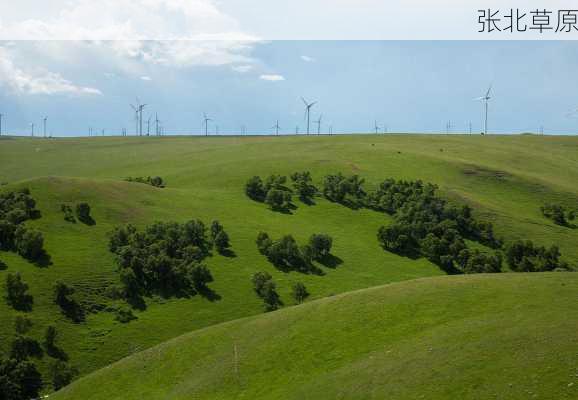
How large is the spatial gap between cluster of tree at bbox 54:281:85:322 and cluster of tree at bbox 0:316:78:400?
6831 millimetres

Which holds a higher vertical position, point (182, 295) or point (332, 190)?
point (332, 190)

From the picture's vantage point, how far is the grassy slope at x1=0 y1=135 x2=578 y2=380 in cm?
8575

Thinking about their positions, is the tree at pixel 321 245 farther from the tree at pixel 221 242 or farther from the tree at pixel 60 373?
the tree at pixel 60 373

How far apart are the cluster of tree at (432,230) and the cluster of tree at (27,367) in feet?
220

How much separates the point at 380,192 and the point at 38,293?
83024mm

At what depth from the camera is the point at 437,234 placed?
419ft

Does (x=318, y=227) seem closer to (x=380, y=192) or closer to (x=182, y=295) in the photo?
(x=380, y=192)

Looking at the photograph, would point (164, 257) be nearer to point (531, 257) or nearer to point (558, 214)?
point (531, 257)

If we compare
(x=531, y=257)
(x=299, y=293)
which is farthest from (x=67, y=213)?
(x=531, y=257)

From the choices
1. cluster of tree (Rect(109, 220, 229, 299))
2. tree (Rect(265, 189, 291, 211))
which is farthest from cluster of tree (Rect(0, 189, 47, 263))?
tree (Rect(265, 189, 291, 211))

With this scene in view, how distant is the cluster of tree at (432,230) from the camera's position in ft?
383

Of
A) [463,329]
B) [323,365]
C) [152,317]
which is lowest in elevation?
[152,317]

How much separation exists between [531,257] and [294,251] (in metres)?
42.4

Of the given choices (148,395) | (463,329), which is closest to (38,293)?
(148,395)
